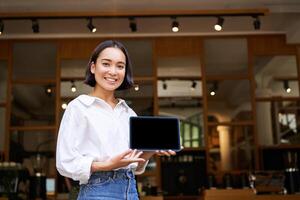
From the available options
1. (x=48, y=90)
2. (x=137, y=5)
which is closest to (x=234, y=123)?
(x=137, y=5)

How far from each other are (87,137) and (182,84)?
471 centimetres

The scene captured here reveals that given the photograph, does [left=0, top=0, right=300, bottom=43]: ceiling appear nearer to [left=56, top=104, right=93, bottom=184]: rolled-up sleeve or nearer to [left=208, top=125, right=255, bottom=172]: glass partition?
[left=208, top=125, right=255, bottom=172]: glass partition

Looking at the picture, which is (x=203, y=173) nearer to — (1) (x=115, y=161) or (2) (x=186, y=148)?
(2) (x=186, y=148)

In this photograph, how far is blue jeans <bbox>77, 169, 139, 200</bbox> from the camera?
3.75 feet

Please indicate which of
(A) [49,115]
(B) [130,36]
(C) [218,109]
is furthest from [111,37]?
(C) [218,109]

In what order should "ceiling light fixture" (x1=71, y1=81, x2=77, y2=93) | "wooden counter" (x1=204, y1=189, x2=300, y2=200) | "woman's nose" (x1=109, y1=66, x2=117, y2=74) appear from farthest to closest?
"ceiling light fixture" (x1=71, y1=81, x2=77, y2=93)
"wooden counter" (x1=204, y1=189, x2=300, y2=200)
"woman's nose" (x1=109, y1=66, x2=117, y2=74)

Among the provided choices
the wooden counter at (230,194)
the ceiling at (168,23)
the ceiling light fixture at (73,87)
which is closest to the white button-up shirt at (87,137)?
the wooden counter at (230,194)

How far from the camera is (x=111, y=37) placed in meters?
5.98

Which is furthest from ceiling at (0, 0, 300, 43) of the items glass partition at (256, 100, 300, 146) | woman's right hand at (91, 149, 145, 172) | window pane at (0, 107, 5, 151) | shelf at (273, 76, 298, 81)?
woman's right hand at (91, 149, 145, 172)

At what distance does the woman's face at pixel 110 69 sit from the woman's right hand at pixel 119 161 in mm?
211

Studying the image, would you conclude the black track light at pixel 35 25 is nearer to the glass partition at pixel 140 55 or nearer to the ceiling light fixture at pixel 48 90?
the ceiling light fixture at pixel 48 90

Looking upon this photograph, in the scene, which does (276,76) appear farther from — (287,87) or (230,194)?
(230,194)

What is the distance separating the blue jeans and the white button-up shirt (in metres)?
0.03

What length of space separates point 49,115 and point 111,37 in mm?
1241
